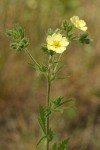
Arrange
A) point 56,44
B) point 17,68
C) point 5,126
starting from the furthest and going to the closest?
point 17,68
point 5,126
point 56,44

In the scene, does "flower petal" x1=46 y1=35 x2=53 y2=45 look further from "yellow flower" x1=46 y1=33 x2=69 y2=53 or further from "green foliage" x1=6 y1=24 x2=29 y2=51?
"green foliage" x1=6 y1=24 x2=29 y2=51

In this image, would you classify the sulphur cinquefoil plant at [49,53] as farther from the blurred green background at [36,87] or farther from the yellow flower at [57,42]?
the blurred green background at [36,87]

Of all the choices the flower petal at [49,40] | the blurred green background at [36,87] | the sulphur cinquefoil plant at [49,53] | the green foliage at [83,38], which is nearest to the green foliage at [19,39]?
the sulphur cinquefoil plant at [49,53]

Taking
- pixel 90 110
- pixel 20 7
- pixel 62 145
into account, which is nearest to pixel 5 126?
pixel 90 110

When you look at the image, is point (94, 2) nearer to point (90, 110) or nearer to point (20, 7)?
point (20, 7)

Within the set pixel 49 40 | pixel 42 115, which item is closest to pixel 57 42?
pixel 49 40
